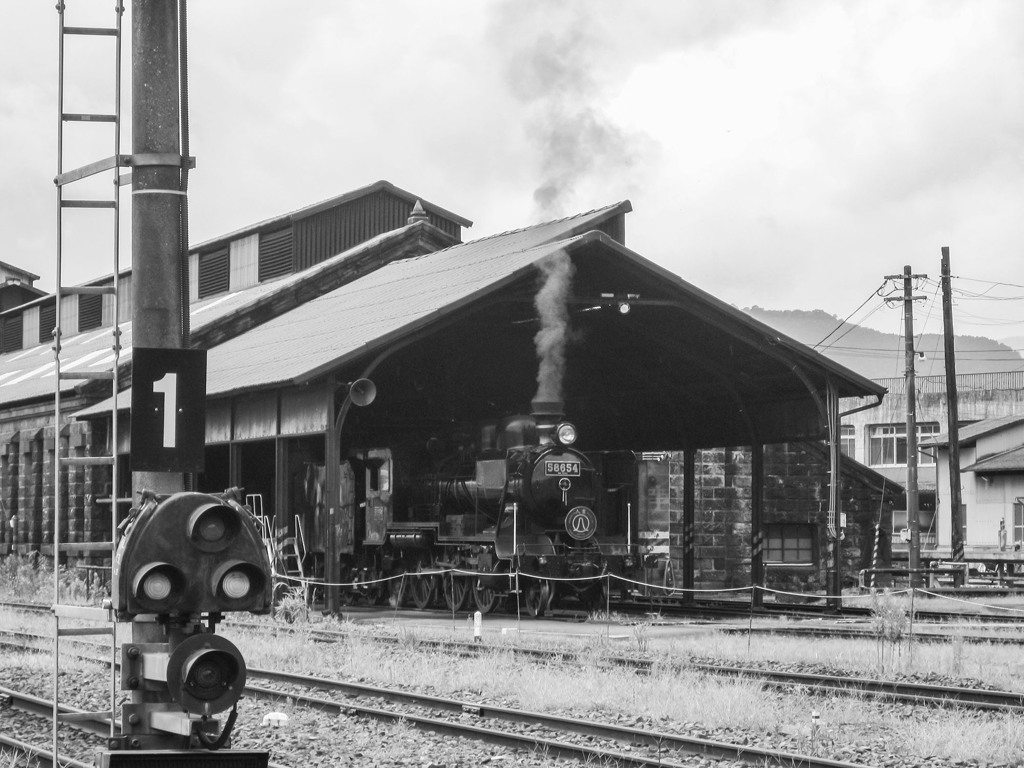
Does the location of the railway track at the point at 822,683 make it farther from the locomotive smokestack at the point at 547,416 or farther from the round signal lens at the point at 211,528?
the round signal lens at the point at 211,528

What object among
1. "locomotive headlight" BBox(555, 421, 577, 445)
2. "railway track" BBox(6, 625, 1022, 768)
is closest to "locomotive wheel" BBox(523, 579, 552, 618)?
"locomotive headlight" BBox(555, 421, 577, 445)

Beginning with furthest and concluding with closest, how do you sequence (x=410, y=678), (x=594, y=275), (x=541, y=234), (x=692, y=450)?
1. (x=692, y=450)
2. (x=541, y=234)
3. (x=594, y=275)
4. (x=410, y=678)

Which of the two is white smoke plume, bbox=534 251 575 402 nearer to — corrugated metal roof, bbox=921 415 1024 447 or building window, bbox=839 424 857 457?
corrugated metal roof, bbox=921 415 1024 447

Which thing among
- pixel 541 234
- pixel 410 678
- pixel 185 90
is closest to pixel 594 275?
pixel 541 234

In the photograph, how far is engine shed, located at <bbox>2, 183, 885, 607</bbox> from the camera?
78.3 feet

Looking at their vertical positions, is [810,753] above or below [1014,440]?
below

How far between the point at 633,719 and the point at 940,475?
39.9m

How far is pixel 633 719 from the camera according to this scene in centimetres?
1150

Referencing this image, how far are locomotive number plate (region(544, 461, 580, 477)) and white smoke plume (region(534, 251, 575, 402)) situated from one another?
1.39 m

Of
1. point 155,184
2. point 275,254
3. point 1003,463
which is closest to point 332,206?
point 275,254

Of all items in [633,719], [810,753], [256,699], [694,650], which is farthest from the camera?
[694,650]

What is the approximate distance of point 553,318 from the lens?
24.9 m

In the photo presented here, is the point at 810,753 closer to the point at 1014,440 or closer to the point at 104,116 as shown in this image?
the point at 104,116

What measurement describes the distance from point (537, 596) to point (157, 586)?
62.1ft
